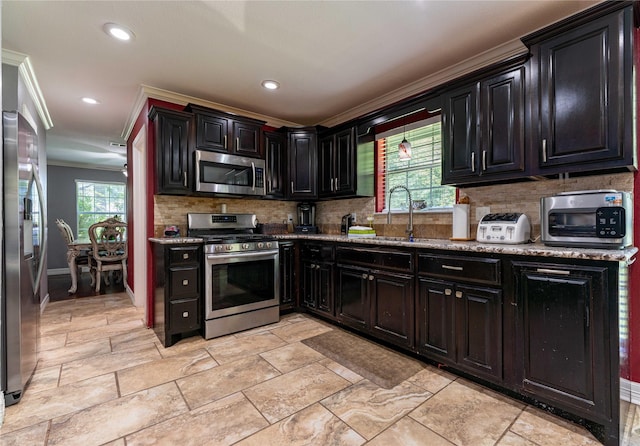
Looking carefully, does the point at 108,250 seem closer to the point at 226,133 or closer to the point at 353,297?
the point at 226,133

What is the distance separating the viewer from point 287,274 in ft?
11.8

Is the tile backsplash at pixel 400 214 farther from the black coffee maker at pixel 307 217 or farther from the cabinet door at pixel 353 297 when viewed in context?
the cabinet door at pixel 353 297

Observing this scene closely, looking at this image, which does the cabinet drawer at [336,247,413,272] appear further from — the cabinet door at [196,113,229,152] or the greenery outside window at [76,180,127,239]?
the greenery outside window at [76,180,127,239]

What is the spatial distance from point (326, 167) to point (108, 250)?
13.2 feet

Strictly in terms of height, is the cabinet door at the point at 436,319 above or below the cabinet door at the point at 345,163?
below

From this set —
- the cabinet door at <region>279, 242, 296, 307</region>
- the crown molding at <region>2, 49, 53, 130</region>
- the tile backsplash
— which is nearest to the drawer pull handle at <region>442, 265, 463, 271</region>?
the tile backsplash

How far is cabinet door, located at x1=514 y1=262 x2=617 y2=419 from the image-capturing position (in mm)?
1556

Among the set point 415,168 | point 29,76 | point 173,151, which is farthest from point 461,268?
point 29,76

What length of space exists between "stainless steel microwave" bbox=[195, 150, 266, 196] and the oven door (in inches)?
32.4

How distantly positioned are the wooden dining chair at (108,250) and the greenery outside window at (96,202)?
2.52 m

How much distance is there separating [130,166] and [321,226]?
3.08 metres

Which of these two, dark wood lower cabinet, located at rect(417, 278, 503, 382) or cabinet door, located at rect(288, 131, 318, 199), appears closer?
dark wood lower cabinet, located at rect(417, 278, 503, 382)

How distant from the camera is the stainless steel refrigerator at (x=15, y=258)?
1.87 meters

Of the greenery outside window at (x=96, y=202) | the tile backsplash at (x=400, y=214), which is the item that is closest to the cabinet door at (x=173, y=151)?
the tile backsplash at (x=400, y=214)
